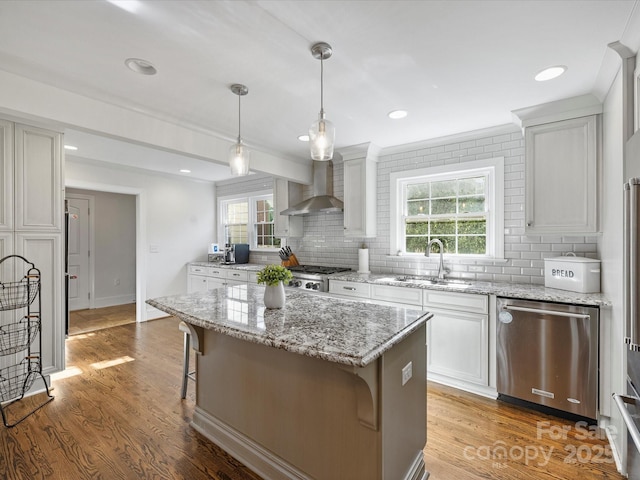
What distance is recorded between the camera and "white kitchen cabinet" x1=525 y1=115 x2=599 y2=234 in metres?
2.49

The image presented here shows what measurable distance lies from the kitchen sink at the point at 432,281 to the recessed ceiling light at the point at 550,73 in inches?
69.5

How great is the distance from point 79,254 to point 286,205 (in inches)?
176

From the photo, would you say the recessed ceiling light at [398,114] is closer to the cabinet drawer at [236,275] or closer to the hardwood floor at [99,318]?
the cabinet drawer at [236,275]

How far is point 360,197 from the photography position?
A: 3.96 meters

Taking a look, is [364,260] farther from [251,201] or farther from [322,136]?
[251,201]

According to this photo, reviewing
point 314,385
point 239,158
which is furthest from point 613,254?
point 239,158

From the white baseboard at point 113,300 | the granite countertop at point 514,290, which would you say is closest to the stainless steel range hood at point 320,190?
the granite countertop at point 514,290

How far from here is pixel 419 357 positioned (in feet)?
6.05

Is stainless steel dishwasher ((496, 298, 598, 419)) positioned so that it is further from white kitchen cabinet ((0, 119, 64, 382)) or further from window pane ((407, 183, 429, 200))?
white kitchen cabinet ((0, 119, 64, 382))

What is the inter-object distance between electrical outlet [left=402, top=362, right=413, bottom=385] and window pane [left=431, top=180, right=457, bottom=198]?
8.04ft

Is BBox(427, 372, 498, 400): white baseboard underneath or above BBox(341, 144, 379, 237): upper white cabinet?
underneath

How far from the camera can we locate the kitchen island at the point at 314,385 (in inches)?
55.4

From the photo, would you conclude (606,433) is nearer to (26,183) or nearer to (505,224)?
(505,224)

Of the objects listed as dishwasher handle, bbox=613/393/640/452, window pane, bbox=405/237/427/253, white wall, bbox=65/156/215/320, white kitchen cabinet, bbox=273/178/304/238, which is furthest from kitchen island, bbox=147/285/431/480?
white wall, bbox=65/156/215/320
